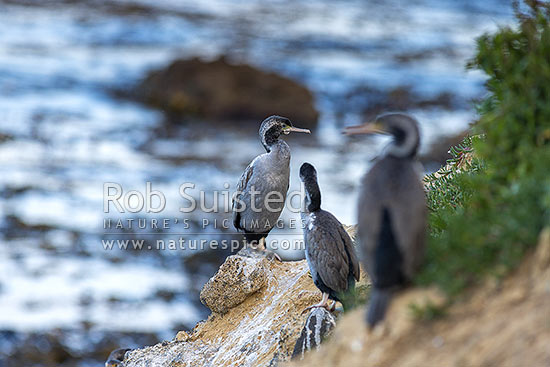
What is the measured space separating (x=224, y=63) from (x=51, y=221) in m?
12.7

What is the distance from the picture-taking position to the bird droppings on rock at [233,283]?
7320 mm

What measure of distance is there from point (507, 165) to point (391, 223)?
0.88 m

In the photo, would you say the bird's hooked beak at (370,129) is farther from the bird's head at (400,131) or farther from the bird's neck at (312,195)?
the bird's neck at (312,195)

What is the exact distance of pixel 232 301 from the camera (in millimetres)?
7398

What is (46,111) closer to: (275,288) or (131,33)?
(131,33)

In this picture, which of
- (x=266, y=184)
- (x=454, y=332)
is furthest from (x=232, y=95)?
(x=454, y=332)

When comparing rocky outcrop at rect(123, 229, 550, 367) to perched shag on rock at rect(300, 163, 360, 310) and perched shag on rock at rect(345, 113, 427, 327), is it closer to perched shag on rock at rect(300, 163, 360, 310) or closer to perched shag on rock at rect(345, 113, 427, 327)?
perched shag on rock at rect(345, 113, 427, 327)

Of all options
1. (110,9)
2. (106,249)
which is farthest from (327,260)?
(110,9)

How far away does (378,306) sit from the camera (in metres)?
4.09

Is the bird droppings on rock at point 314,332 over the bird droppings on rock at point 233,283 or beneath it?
beneath

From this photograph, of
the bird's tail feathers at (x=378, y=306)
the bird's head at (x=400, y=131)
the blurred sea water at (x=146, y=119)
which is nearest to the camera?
the bird's tail feathers at (x=378, y=306)

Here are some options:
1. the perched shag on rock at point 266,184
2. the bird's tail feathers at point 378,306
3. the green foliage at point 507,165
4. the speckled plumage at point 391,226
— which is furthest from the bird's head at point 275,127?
the bird's tail feathers at point 378,306

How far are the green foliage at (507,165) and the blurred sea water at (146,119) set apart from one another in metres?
9.44

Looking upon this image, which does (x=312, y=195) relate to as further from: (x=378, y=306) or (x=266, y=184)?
(x=378, y=306)
